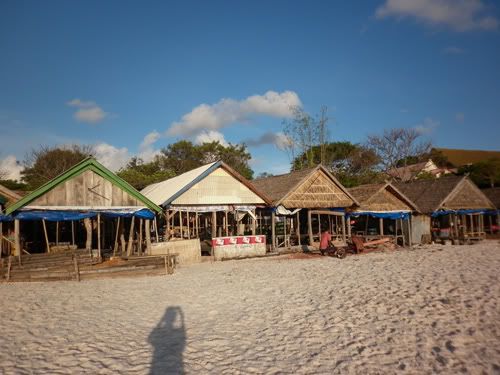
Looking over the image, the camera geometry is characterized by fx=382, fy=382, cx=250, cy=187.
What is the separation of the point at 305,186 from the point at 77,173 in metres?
12.4

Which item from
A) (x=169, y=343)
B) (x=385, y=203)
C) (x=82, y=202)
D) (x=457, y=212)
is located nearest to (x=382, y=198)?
(x=385, y=203)

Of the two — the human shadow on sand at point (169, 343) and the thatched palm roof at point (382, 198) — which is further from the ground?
the thatched palm roof at point (382, 198)

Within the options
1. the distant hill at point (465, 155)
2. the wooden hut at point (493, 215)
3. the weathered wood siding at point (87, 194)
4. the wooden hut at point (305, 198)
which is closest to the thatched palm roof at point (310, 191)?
the wooden hut at point (305, 198)

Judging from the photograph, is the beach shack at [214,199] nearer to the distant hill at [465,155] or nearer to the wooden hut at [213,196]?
the wooden hut at [213,196]

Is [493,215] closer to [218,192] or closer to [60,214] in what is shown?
[218,192]

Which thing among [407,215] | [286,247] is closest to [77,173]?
[286,247]

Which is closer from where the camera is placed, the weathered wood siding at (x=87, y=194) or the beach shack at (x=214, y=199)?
the weathered wood siding at (x=87, y=194)

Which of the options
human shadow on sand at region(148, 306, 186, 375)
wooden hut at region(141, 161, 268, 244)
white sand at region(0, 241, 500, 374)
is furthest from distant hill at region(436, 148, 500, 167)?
human shadow on sand at region(148, 306, 186, 375)

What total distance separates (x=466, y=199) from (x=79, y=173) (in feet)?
89.9

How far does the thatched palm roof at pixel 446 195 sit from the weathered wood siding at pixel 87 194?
20.8 metres

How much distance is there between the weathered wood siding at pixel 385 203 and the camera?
24908 mm

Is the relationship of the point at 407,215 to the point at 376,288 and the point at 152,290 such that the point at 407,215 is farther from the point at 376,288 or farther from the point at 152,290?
the point at 152,290

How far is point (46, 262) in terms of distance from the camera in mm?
13672

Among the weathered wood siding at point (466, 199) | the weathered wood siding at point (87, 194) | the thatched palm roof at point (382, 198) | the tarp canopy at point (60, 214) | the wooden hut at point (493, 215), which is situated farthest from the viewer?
the wooden hut at point (493, 215)
